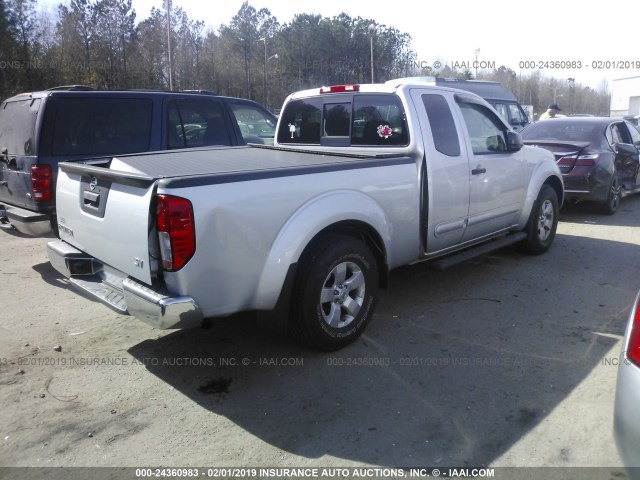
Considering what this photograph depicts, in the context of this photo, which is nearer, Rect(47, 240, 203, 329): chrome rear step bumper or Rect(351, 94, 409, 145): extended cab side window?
Rect(47, 240, 203, 329): chrome rear step bumper

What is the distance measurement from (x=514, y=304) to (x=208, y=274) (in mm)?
3102

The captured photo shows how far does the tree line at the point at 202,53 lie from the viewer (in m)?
30.0

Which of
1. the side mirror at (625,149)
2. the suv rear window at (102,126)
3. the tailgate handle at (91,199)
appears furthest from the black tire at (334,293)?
the side mirror at (625,149)

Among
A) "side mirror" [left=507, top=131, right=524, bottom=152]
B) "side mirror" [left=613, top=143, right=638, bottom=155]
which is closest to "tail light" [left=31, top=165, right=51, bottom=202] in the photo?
"side mirror" [left=507, top=131, right=524, bottom=152]

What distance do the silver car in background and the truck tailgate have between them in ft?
8.20

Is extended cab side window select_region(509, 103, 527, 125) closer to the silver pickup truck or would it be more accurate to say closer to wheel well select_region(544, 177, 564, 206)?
wheel well select_region(544, 177, 564, 206)

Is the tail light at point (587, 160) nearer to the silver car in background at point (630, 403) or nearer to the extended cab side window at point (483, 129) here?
the extended cab side window at point (483, 129)

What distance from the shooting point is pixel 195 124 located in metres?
6.98

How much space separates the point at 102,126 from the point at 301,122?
95.3 inches

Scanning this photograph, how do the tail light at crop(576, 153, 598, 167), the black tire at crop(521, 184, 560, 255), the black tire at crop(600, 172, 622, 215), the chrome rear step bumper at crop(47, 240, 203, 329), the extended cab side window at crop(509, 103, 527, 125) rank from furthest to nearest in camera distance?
the extended cab side window at crop(509, 103, 527, 125) < the black tire at crop(600, 172, 622, 215) < the tail light at crop(576, 153, 598, 167) < the black tire at crop(521, 184, 560, 255) < the chrome rear step bumper at crop(47, 240, 203, 329)

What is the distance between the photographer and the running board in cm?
471

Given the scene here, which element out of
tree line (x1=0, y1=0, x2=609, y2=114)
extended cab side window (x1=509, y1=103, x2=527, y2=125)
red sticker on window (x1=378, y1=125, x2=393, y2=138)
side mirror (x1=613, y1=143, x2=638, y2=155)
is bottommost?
side mirror (x1=613, y1=143, x2=638, y2=155)

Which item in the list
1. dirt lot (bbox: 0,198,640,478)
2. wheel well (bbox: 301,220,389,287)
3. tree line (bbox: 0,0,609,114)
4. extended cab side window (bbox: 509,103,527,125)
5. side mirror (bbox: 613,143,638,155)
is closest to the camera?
dirt lot (bbox: 0,198,640,478)

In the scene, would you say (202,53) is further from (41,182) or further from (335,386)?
(335,386)
